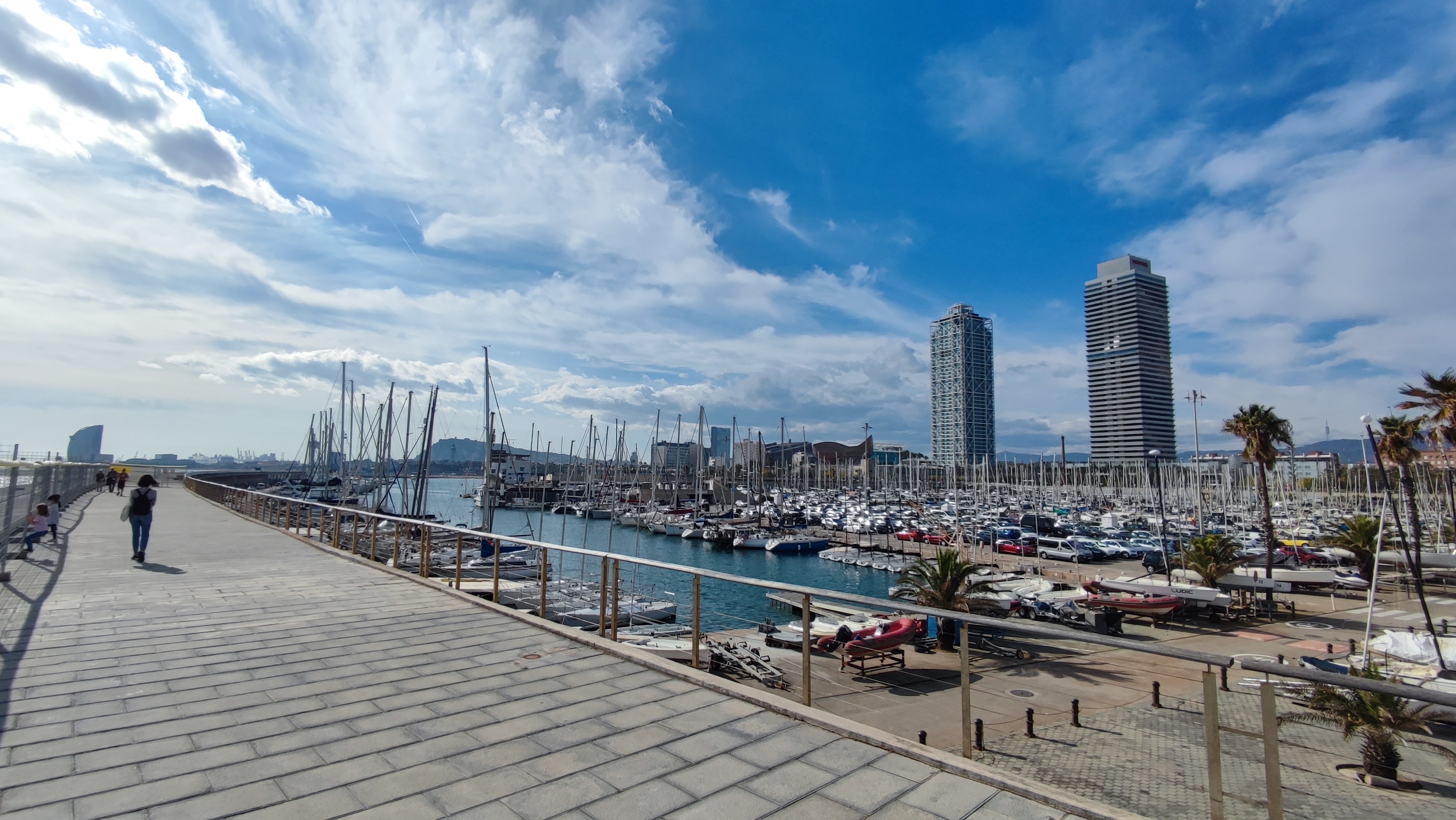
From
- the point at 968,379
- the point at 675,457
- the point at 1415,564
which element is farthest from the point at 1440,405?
the point at 675,457

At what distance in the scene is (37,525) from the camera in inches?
487

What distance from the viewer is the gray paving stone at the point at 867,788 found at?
3.58 meters

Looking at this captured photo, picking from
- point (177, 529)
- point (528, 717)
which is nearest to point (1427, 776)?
point (528, 717)

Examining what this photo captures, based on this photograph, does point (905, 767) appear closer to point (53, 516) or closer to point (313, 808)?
point (313, 808)

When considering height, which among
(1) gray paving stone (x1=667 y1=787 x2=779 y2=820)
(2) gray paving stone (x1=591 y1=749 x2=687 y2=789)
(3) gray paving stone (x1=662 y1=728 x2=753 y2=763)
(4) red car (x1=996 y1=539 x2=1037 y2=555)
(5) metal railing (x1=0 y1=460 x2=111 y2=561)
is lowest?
(4) red car (x1=996 y1=539 x2=1037 y2=555)

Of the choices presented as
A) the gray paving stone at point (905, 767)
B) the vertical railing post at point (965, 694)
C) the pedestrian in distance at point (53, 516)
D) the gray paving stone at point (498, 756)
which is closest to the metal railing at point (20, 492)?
the pedestrian in distance at point (53, 516)

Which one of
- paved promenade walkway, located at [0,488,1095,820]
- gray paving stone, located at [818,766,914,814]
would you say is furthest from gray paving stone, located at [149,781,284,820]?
gray paving stone, located at [818,766,914,814]

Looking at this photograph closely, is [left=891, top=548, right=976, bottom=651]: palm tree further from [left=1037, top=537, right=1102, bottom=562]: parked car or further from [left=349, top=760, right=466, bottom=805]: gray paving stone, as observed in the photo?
[left=1037, top=537, right=1102, bottom=562]: parked car

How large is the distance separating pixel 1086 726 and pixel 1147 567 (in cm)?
3201

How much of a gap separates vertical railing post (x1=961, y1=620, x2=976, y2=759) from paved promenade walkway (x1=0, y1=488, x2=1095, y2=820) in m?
0.40

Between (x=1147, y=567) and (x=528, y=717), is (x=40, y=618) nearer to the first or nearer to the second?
(x=528, y=717)

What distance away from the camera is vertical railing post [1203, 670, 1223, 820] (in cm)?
323

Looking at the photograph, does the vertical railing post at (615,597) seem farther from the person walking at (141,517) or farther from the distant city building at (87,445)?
the distant city building at (87,445)

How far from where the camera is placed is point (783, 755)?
419 centimetres
